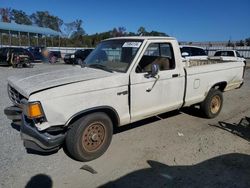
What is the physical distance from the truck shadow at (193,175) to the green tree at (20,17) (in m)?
80.1

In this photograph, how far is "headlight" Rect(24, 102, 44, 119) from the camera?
3811 mm

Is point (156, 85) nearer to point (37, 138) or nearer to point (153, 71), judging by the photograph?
point (153, 71)

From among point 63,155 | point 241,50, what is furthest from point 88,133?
point 241,50

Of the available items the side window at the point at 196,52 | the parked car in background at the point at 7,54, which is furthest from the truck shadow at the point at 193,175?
the parked car in background at the point at 7,54

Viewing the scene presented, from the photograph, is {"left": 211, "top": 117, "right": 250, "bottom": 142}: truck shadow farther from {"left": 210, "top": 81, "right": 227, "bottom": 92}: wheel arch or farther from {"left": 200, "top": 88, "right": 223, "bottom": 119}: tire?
{"left": 210, "top": 81, "right": 227, "bottom": 92}: wheel arch

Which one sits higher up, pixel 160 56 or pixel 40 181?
pixel 160 56

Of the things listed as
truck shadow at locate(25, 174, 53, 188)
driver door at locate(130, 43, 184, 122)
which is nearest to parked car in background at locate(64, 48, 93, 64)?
driver door at locate(130, 43, 184, 122)

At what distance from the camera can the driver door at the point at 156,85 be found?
4.91 meters

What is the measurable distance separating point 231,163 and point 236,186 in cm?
73

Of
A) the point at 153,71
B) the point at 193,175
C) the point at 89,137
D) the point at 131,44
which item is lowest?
the point at 193,175

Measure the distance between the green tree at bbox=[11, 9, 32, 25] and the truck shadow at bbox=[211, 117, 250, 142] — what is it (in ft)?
258

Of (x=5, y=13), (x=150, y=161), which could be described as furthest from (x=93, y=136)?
(x=5, y=13)

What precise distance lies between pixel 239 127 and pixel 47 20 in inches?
2979

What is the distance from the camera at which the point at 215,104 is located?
694 centimetres
